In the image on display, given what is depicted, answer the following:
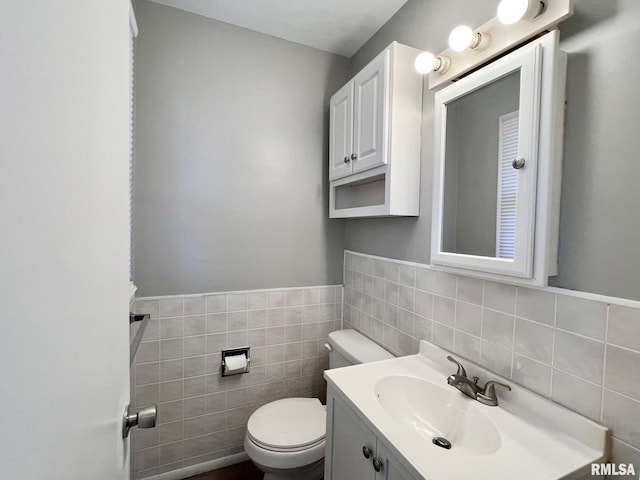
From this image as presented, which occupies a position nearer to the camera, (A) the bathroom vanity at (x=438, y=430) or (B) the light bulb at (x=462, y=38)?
(A) the bathroom vanity at (x=438, y=430)

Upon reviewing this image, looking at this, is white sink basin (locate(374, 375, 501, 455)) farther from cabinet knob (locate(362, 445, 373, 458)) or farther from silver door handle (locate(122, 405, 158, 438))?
silver door handle (locate(122, 405, 158, 438))

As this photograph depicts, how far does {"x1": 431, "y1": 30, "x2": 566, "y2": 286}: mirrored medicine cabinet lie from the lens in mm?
815

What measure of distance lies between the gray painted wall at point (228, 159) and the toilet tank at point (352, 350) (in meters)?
0.40

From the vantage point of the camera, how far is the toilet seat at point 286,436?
130 centimetres

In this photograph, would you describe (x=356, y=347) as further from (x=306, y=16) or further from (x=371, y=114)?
(x=306, y=16)

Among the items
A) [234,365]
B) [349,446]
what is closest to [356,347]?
[349,446]

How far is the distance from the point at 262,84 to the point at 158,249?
3.82 feet

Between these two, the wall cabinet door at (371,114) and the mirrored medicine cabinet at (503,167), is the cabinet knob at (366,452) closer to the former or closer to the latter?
the mirrored medicine cabinet at (503,167)

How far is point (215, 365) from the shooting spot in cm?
169

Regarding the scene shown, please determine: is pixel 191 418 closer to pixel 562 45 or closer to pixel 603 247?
pixel 603 247

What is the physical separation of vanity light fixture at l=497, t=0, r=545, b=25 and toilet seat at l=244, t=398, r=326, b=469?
1.81m

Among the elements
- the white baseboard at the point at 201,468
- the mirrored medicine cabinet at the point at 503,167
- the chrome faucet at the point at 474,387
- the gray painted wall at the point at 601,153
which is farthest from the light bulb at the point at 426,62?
the white baseboard at the point at 201,468

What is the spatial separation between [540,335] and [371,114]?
1144 millimetres

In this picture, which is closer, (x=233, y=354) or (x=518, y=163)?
(x=518, y=163)
